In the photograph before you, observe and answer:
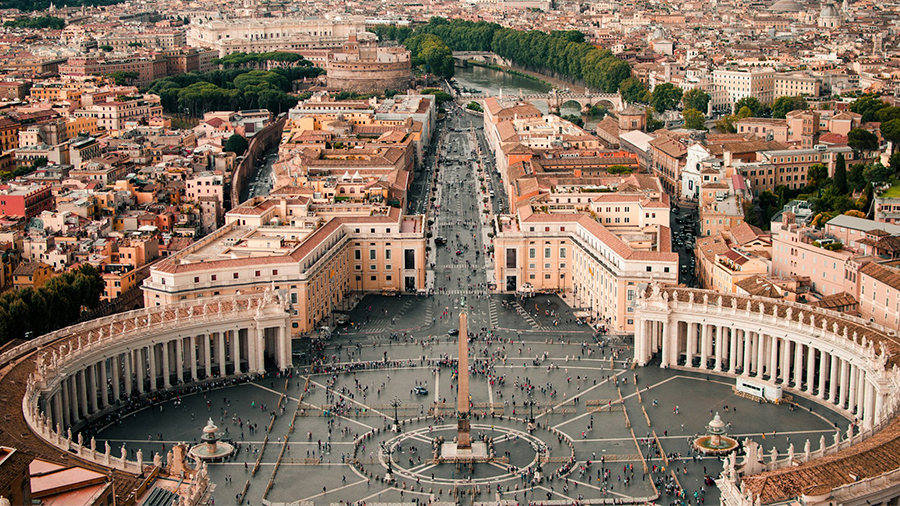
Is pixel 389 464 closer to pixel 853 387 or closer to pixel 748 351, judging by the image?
pixel 748 351

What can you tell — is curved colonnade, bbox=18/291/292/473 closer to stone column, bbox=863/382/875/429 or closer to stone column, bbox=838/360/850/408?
stone column, bbox=838/360/850/408

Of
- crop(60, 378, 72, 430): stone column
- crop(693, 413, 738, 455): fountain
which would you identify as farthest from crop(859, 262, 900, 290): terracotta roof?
crop(60, 378, 72, 430): stone column

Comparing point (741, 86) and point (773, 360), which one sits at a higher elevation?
point (741, 86)

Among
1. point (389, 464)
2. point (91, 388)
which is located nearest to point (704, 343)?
point (389, 464)

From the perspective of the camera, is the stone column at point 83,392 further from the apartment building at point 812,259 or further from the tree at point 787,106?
the tree at point 787,106

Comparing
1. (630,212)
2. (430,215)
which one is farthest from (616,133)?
(630,212)
